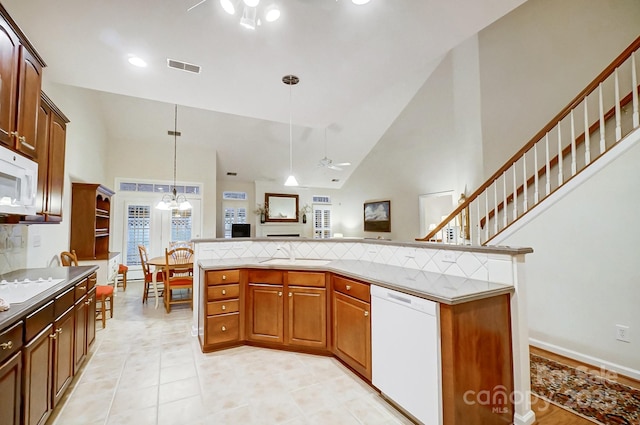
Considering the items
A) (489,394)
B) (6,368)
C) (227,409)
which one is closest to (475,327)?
(489,394)

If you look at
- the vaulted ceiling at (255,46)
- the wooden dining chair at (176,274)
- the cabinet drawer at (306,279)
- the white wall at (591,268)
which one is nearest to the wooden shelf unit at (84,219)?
the wooden dining chair at (176,274)

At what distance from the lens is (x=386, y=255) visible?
2.82m

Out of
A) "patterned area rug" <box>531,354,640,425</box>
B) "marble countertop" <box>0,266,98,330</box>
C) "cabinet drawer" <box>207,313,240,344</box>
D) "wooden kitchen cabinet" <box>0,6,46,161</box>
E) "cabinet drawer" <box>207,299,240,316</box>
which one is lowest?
"patterned area rug" <box>531,354,640,425</box>

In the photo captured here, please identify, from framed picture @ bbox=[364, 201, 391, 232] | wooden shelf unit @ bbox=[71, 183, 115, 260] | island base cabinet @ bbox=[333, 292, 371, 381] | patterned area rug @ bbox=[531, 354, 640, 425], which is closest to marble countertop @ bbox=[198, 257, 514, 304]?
island base cabinet @ bbox=[333, 292, 371, 381]

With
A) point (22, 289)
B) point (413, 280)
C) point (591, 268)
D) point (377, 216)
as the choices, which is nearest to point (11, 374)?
point (22, 289)

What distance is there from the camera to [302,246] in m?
3.44

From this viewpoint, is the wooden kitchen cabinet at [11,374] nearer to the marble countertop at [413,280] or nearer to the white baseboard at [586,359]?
the marble countertop at [413,280]

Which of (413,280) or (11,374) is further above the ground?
(413,280)

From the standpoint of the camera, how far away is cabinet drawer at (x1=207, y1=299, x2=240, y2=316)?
293 centimetres

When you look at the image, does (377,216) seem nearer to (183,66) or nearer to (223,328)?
(223,328)

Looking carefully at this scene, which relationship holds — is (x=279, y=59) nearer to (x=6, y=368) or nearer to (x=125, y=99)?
(x=6, y=368)

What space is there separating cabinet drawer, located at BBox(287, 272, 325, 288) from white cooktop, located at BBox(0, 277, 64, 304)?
1845mm

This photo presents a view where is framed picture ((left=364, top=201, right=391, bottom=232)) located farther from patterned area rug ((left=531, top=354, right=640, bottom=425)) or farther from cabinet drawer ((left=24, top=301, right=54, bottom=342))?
cabinet drawer ((left=24, top=301, right=54, bottom=342))

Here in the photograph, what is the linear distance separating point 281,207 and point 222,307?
22.2ft
